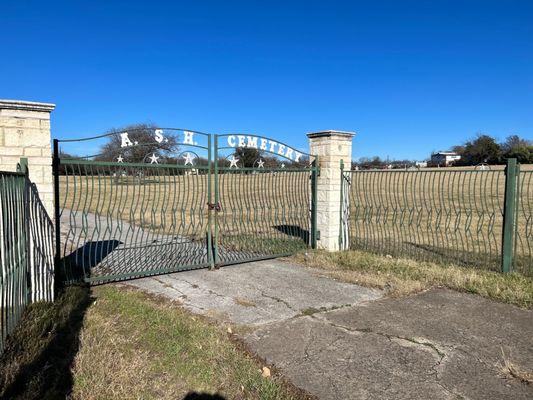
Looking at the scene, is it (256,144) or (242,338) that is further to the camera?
(256,144)

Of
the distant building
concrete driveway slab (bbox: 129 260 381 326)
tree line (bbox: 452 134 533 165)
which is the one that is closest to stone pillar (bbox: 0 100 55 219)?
concrete driveway slab (bbox: 129 260 381 326)

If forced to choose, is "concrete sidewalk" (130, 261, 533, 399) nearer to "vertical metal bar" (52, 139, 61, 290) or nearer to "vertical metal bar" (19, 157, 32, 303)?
"vertical metal bar" (52, 139, 61, 290)

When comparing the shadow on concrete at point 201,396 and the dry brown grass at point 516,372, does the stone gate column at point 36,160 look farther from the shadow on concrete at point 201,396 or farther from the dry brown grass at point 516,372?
the dry brown grass at point 516,372

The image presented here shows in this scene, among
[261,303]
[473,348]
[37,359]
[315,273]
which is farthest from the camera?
[315,273]

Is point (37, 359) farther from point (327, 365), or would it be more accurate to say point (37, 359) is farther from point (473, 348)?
point (473, 348)

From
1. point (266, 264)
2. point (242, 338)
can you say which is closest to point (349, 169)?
point (266, 264)

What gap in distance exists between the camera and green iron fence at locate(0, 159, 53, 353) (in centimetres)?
348

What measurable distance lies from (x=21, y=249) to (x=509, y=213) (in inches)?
258

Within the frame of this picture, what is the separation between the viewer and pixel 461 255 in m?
8.09

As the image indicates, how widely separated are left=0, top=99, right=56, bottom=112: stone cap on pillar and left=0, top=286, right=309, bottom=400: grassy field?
2.30 m

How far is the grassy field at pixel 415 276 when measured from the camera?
5.47 m

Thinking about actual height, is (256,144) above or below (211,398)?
above

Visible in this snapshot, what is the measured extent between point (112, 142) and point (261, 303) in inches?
124

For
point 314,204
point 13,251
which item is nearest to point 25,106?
point 13,251
